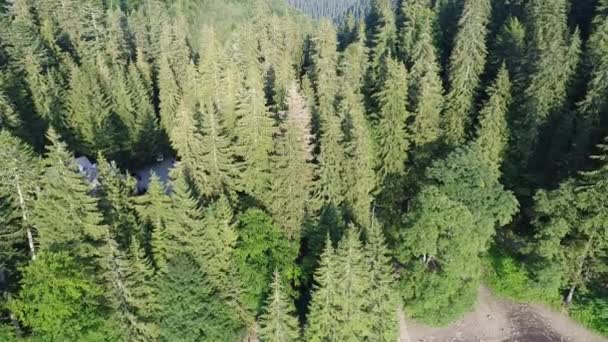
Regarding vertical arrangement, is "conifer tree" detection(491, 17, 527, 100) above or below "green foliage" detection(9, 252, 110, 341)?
above

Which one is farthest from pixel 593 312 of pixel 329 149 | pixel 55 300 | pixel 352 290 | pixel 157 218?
pixel 55 300

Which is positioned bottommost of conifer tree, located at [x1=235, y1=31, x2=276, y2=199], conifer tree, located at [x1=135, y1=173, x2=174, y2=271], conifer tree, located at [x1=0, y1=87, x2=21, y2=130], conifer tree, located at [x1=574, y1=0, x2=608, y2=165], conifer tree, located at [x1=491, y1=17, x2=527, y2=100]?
conifer tree, located at [x1=135, y1=173, x2=174, y2=271]

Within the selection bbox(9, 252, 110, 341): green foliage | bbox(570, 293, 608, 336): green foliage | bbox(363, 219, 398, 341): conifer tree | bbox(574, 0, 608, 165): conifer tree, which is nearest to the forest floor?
bbox(570, 293, 608, 336): green foliage

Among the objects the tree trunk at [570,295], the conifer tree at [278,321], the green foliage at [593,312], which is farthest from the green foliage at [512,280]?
the conifer tree at [278,321]

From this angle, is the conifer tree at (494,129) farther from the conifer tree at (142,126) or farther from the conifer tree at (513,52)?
the conifer tree at (142,126)

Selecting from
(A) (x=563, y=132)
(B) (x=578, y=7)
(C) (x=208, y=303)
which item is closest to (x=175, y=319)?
(C) (x=208, y=303)

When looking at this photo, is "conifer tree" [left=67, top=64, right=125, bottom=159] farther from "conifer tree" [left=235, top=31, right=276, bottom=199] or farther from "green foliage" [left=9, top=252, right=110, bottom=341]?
"green foliage" [left=9, top=252, right=110, bottom=341]

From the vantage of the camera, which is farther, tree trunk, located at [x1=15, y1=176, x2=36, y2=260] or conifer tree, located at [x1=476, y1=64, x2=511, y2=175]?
conifer tree, located at [x1=476, y1=64, x2=511, y2=175]

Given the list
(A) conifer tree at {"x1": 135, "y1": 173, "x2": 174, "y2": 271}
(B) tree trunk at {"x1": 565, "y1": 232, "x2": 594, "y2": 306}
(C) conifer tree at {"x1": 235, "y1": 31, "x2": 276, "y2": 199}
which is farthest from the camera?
(C) conifer tree at {"x1": 235, "y1": 31, "x2": 276, "y2": 199}

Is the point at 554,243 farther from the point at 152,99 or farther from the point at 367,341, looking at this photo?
the point at 152,99
